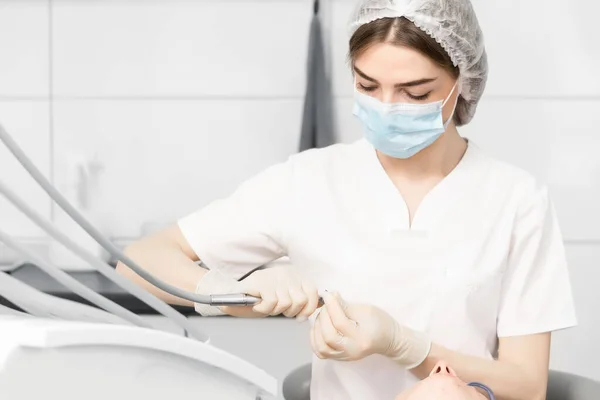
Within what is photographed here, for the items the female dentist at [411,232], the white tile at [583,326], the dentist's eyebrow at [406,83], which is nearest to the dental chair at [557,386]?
the female dentist at [411,232]

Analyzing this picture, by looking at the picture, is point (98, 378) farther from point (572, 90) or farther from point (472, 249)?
point (572, 90)

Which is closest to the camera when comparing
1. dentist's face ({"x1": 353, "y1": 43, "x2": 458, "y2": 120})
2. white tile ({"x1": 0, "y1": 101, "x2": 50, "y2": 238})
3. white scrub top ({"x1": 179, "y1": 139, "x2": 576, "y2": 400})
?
dentist's face ({"x1": 353, "y1": 43, "x2": 458, "y2": 120})

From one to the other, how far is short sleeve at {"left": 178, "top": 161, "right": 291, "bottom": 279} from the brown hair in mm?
284

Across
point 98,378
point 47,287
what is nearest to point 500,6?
point 47,287

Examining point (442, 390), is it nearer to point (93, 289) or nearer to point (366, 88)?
point (366, 88)

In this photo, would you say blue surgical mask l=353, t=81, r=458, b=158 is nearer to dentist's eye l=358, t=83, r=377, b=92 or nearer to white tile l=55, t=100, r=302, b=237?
A: dentist's eye l=358, t=83, r=377, b=92

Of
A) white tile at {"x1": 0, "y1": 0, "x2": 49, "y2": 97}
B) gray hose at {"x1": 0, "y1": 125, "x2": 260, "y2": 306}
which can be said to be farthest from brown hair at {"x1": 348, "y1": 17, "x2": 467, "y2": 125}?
white tile at {"x1": 0, "y1": 0, "x2": 49, "y2": 97}

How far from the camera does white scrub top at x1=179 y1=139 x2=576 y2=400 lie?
140 centimetres

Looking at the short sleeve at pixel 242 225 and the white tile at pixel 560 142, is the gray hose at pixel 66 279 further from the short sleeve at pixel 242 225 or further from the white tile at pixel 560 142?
the white tile at pixel 560 142

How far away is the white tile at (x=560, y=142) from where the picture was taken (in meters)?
2.34

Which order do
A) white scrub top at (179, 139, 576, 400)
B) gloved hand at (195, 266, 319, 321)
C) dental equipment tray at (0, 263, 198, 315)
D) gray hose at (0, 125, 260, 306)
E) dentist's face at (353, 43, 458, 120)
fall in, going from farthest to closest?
dental equipment tray at (0, 263, 198, 315)
white scrub top at (179, 139, 576, 400)
dentist's face at (353, 43, 458, 120)
gloved hand at (195, 266, 319, 321)
gray hose at (0, 125, 260, 306)

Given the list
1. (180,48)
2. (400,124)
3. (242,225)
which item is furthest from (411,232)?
(180,48)

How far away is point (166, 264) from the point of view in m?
1.40

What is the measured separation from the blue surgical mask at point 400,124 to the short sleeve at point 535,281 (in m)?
0.21
